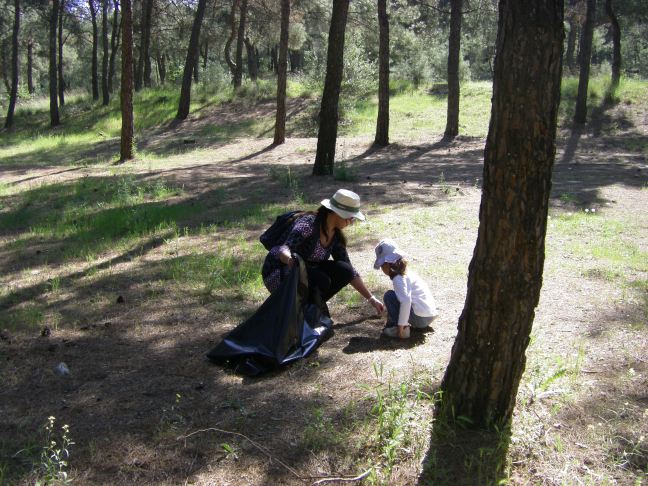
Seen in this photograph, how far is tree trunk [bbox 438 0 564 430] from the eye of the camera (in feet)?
9.34

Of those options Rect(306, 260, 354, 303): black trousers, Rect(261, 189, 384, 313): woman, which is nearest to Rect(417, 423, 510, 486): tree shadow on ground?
Rect(261, 189, 384, 313): woman

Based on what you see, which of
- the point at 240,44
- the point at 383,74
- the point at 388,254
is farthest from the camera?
the point at 240,44

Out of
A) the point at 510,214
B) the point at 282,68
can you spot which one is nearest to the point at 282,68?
the point at 282,68

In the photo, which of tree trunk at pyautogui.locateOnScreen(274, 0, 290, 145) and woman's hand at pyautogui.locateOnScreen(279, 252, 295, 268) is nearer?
woman's hand at pyautogui.locateOnScreen(279, 252, 295, 268)

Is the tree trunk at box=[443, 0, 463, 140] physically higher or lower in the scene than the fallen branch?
higher

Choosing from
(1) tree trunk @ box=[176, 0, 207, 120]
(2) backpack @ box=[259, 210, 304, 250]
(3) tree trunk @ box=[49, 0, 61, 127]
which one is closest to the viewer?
(2) backpack @ box=[259, 210, 304, 250]

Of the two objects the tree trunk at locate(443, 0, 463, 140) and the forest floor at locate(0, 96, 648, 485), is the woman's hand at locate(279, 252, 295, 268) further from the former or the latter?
the tree trunk at locate(443, 0, 463, 140)

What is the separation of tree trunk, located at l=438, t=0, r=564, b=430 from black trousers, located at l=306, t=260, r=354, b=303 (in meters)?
1.72

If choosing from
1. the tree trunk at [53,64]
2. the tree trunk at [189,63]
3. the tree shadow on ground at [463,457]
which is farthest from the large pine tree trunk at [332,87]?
the tree trunk at [53,64]

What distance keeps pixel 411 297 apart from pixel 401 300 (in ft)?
0.42

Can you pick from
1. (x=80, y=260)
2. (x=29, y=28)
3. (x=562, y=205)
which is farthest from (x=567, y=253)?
(x=29, y=28)

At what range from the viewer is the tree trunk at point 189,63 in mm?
24212

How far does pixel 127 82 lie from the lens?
52.4 feet

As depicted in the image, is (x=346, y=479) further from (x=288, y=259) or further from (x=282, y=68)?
(x=282, y=68)
